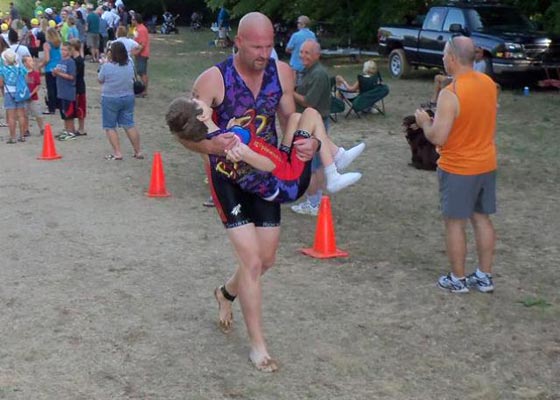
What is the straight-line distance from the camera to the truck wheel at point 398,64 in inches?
821

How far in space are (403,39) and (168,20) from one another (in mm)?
24401

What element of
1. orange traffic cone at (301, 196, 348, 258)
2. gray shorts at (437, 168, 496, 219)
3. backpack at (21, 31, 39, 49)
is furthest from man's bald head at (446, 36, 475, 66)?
backpack at (21, 31, 39, 49)

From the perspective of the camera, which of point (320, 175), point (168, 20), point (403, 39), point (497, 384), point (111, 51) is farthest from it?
point (168, 20)

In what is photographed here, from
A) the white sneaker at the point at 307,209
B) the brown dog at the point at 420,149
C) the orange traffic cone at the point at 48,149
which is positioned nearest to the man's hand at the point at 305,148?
the white sneaker at the point at 307,209

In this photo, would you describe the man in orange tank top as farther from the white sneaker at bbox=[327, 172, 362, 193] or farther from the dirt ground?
the white sneaker at bbox=[327, 172, 362, 193]

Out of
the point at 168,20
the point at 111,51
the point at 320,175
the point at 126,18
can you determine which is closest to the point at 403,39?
the point at 111,51

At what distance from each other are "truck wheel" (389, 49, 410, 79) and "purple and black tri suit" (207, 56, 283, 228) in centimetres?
1679

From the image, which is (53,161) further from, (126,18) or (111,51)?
(126,18)

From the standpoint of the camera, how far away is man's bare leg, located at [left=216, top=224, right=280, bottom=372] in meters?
4.49

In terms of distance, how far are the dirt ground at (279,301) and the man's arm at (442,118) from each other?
1213 mm

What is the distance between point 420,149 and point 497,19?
9569 millimetres

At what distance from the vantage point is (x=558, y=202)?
873 centimetres

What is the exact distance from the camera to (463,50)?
5637mm

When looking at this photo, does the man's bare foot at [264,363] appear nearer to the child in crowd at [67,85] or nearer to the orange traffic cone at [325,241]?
the orange traffic cone at [325,241]
